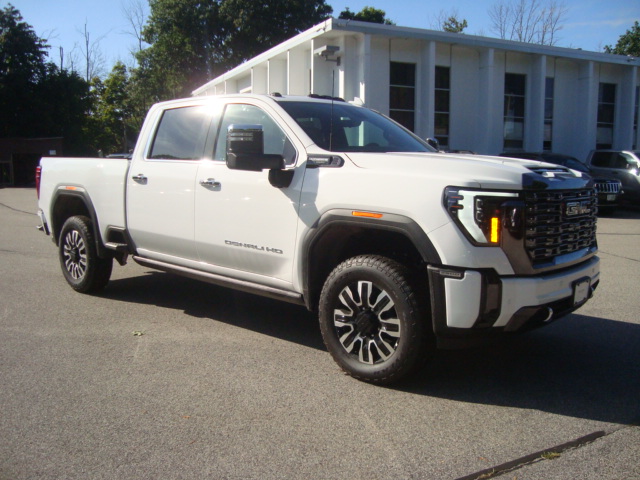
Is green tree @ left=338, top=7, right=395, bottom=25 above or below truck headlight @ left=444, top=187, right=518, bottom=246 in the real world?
above

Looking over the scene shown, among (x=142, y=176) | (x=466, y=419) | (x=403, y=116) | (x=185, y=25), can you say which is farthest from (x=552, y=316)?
(x=185, y=25)

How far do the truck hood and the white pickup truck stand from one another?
12 millimetres

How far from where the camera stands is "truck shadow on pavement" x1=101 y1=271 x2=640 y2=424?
3908mm

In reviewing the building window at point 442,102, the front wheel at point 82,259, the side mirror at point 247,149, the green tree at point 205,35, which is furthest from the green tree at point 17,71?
the side mirror at point 247,149

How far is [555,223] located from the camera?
3.89 metres

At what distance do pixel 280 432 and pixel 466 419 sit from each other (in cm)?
112

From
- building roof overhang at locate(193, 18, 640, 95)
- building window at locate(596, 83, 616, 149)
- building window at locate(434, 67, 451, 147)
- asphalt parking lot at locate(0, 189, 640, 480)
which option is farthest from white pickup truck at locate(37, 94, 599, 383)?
building window at locate(596, 83, 616, 149)

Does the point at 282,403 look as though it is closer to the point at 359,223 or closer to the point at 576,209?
the point at 359,223

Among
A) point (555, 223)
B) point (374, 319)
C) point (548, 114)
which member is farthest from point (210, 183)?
point (548, 114)

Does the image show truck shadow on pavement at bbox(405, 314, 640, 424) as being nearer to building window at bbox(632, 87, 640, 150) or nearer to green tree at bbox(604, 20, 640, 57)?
Answer: building window at bbox(632, 87, 640, 150)

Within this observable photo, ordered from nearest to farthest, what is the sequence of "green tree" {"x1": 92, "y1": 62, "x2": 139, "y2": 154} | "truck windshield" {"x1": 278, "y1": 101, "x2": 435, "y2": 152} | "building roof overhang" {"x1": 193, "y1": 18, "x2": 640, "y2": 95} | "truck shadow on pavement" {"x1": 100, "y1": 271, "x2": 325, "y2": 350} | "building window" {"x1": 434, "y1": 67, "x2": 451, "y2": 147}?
"truck windshield" {"x1": 278, "y1": 101, "x2": 435, "y2": 152}, "truck shadow on pavement" {"x1": 100, "y1": 271, "x2": 325, "y2": 350}, "building roof overhang" {"x1": 193, "y1": 18, "x2": 640, "y2": 95}, "building window" {"x1": 434, "y1": 67, "x2": 451, "y2": 147}, "green tree" {"x1": 92, "y1": 62, "x2": 139, "y2": 154}

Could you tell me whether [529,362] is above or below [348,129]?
below

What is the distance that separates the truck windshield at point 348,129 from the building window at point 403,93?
15.0 meters

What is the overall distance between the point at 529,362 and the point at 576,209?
1290 millimetres
